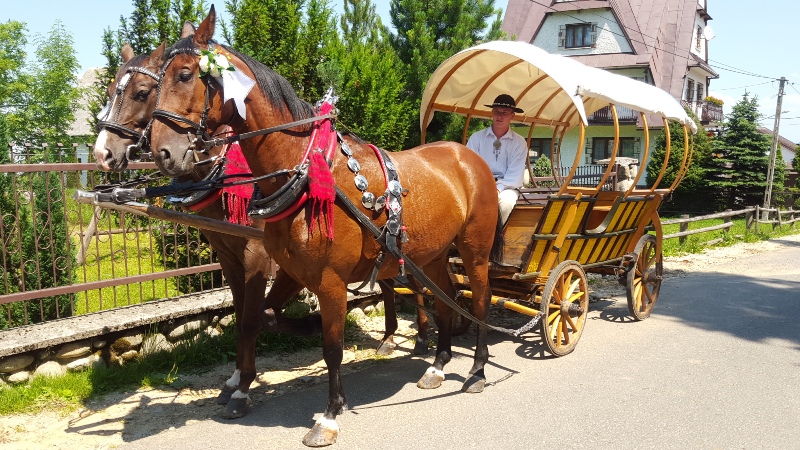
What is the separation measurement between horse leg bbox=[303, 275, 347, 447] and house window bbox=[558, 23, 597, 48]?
85.1ft

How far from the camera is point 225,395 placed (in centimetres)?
440

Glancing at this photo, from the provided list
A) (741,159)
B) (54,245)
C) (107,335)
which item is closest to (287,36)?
(54,245)

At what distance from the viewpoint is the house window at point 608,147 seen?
87.4 ft

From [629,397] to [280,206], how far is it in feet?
9.83

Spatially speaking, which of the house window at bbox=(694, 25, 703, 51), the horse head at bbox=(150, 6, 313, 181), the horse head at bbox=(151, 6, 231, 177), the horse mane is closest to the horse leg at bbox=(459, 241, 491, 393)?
the horse mane

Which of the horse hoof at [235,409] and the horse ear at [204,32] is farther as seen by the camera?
the horse hoof at [235,409]

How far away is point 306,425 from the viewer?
160 inches

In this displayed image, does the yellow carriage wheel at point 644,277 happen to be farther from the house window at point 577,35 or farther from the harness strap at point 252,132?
the house window at point 577,35

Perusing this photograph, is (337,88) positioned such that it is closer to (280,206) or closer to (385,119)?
(385,119)

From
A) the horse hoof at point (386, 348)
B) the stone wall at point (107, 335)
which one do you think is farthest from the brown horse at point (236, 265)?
the horse hoof at point (386, 348)

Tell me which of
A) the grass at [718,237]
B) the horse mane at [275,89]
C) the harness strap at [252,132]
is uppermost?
the horse mane at [275,89]

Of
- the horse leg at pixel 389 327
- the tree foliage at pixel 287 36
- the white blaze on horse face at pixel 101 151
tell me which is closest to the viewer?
the white blaze on horse face at pixel 101 151

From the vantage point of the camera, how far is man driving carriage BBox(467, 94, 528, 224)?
18.2 feet

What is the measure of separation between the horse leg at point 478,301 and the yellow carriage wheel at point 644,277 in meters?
2.55
